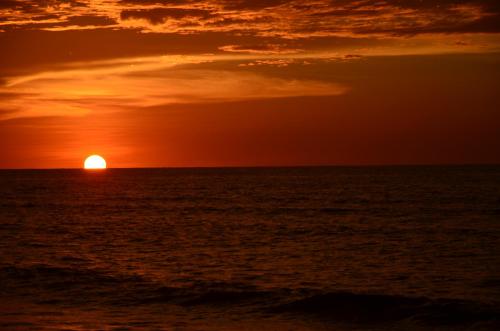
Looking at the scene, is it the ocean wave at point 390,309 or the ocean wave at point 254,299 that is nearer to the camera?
the ocean wave at point 390,309

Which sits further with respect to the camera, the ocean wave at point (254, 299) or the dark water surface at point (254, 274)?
the ocean wave at point (254, 299)

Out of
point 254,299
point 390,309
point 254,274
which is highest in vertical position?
point 390,309

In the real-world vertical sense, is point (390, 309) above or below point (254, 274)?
above

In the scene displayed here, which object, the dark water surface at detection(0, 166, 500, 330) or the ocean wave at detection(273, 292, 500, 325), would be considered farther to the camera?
the dark water surface at detection(0, 166, 500, 330)

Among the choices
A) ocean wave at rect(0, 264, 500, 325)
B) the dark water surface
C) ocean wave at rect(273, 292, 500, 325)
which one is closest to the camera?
ocean wave at rect(273, 292, 500, 325)

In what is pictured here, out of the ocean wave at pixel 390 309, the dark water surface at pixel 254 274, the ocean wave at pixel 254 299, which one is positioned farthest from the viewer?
the ocean wave at pixel 254 299

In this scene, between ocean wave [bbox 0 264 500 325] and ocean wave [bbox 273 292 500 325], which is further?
ocean wave [bbox 0 264 500 325]

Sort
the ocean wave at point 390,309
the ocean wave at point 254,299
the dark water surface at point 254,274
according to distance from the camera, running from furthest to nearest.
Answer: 1. the ocean wave at point 254,299
2. the dark water surface at point 254,274
3. the ocean wave at point 390,309

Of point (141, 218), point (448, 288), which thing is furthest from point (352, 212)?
point (448, 288)

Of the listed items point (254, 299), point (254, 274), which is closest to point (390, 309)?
point (254, 299)

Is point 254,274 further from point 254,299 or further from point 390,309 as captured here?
point 390,309

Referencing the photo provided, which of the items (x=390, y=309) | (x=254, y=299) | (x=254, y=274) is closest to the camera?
(x=390, y=309)

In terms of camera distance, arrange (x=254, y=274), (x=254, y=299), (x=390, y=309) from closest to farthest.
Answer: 1. (x=390, y=309)
2. (x=254, y=299)
3. (x=254, y=274)

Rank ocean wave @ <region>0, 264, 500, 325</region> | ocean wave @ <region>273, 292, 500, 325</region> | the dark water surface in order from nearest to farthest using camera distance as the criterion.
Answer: ocean wave @ <region>273, 292, 500, 325</region>, the dark water surface, ocean wave @ <region>0, 264, 500, 325</region>
